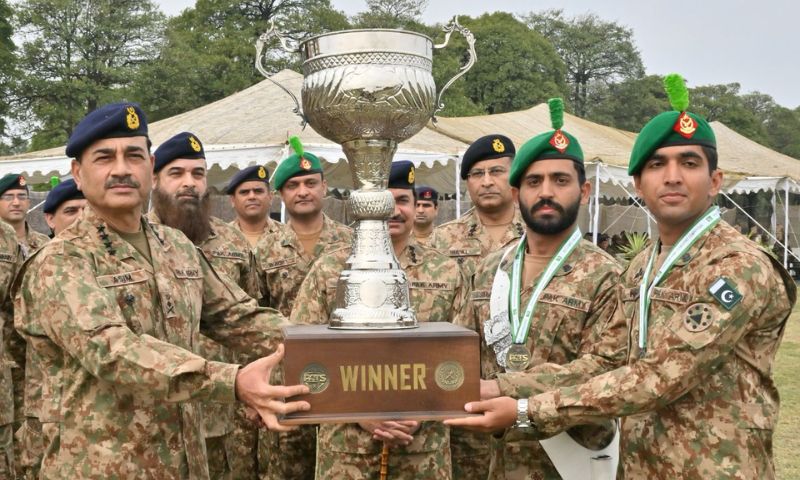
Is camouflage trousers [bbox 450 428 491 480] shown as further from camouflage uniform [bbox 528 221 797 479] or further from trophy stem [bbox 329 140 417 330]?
trophy stem [bbox 329 140 417 330]

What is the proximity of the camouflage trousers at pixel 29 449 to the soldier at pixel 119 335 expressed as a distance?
2453 millimetres

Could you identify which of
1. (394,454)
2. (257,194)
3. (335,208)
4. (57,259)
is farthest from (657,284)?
(335,208)

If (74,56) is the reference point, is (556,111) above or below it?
below

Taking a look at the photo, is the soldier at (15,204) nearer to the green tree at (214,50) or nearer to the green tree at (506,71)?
the green tree at (214,50)

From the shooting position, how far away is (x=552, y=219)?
3.69 metres

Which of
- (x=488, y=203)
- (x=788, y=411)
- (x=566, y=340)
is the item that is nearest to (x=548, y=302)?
(x=566, y=340)

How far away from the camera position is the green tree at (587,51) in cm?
6100

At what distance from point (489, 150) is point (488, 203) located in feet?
1.24

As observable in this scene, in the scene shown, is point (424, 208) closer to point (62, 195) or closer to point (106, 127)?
point (62, 195)

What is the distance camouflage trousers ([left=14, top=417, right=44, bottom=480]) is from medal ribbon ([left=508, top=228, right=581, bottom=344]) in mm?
3318

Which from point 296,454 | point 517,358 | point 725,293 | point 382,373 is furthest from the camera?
point 296,454

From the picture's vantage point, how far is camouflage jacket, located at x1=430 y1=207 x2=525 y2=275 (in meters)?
5.87

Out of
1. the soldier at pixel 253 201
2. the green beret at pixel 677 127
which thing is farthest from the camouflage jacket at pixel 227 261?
the green beret at pixel 677 127

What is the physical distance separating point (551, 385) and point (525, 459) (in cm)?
43
